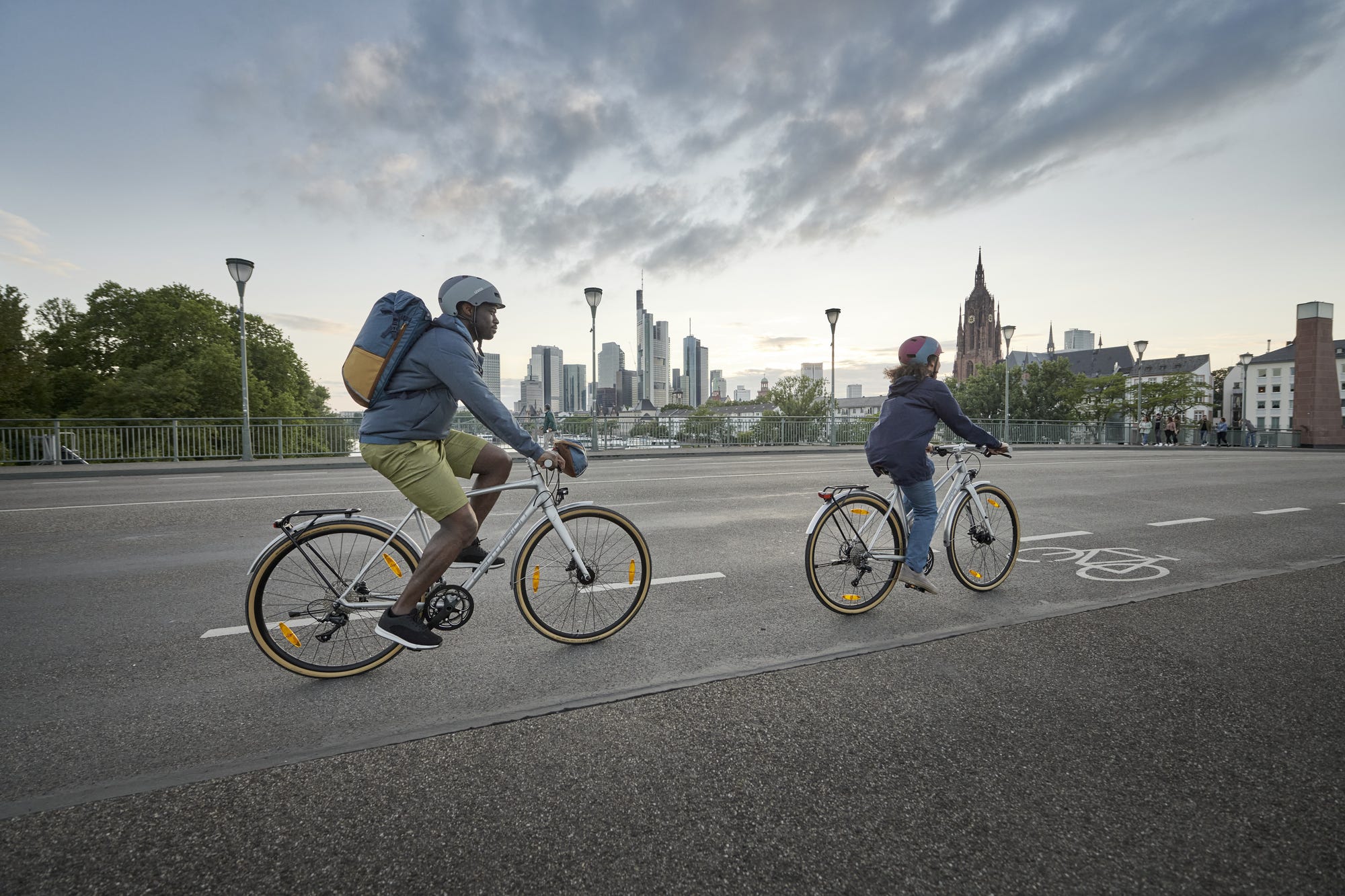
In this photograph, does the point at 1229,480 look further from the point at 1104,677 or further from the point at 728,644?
the point at 728,644

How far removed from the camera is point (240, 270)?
18.7m

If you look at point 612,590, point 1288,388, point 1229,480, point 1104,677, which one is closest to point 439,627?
point 612,590

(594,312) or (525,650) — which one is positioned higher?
(594,312)

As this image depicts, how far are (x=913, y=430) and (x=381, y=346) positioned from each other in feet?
10.4

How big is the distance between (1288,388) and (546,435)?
142 metres

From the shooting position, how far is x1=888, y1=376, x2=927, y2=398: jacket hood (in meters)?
4.29

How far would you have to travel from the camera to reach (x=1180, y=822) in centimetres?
199

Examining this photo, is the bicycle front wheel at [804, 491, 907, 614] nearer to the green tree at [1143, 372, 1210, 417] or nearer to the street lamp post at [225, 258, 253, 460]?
the street lamp post at [225, 258, 253, 460]

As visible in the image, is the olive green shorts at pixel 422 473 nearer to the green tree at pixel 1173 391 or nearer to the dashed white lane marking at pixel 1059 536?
the dashed white lane marking at pixel 1059 536

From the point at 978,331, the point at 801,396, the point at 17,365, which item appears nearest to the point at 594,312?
the point at 17,365

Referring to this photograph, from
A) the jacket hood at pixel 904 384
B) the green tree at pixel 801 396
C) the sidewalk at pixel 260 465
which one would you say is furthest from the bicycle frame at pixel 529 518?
the green tree at pixel 801 396

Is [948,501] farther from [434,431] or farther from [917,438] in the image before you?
[434,431]

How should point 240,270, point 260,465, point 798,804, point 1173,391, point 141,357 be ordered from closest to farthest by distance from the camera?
point 798,804 → point 260,465 → point 240,270 → point 141,357 → point 1173,391

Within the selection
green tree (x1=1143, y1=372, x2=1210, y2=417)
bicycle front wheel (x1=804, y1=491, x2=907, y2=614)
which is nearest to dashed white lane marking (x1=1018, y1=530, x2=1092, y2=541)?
bicycle front wheel (x1=804, y1=491, x2=907, y2=614)
